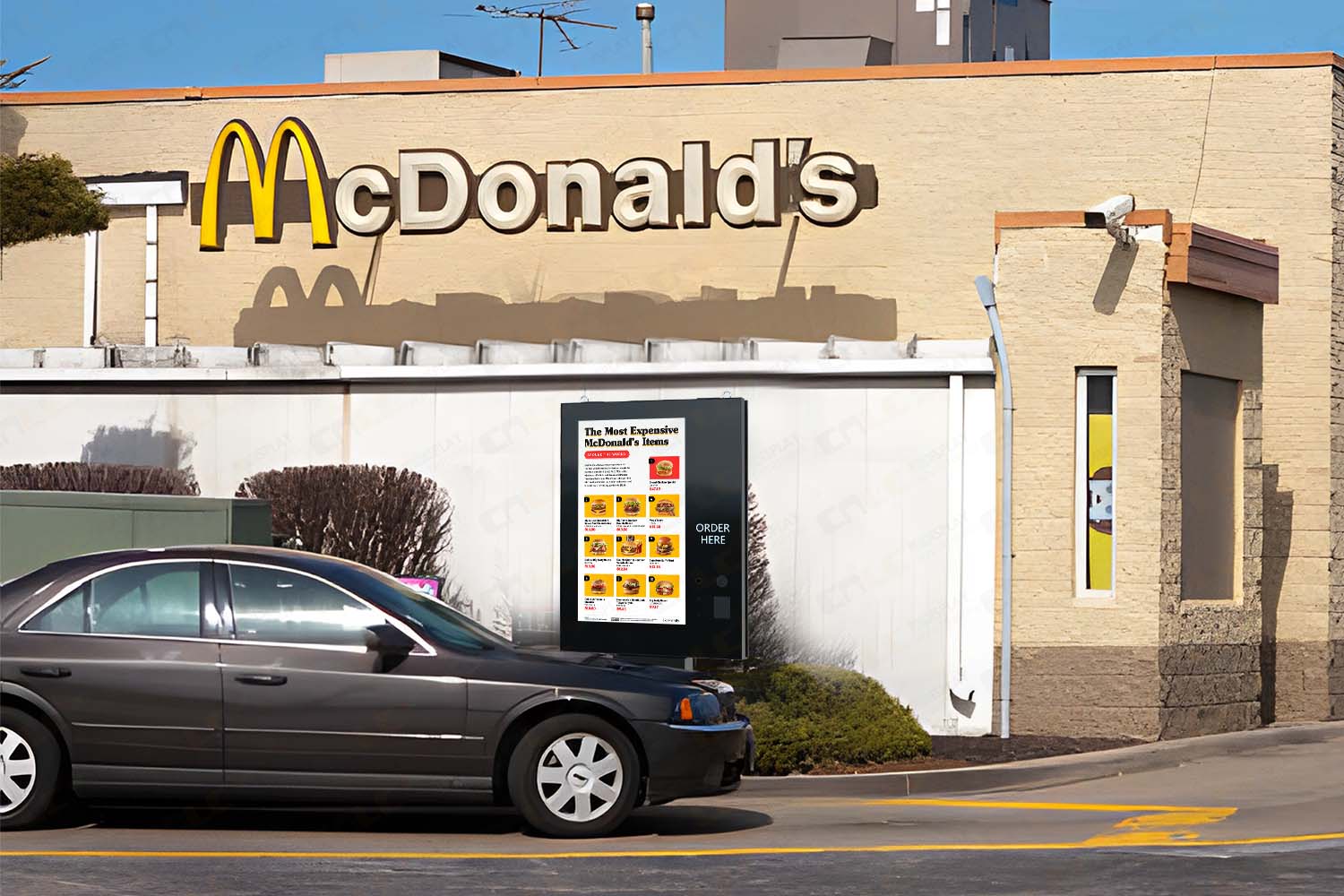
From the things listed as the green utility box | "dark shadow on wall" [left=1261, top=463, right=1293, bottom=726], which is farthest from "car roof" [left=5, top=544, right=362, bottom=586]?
"dark shadow on wall" [left=1261, top=463, right=1293, bottom=726]

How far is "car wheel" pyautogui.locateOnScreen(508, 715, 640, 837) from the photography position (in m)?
9.98

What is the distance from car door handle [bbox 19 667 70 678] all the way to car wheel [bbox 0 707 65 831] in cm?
29

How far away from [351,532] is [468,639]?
6.95 m

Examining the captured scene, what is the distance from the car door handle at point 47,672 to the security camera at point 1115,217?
9484 mm

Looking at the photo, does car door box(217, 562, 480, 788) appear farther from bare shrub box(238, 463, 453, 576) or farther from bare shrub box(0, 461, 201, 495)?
bare shrub box(0, 461, 201, 495)

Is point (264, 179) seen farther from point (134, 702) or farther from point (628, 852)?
point (628, 852)

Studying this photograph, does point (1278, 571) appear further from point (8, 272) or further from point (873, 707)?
point (8, 272)

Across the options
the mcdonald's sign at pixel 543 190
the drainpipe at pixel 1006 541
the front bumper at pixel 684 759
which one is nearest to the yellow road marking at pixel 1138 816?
the front bumper at pixel 684 759

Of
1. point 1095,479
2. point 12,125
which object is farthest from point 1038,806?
point 12,125

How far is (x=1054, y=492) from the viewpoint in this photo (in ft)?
52.6

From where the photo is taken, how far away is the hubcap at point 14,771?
32.8 feet

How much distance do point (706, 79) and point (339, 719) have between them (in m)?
12.5

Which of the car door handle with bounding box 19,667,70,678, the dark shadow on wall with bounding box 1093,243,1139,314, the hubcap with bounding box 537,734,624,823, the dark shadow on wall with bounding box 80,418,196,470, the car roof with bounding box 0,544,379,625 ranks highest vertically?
the dark shadow on wall with bounding box 1093,243,1139,314

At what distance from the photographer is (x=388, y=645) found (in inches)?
395
